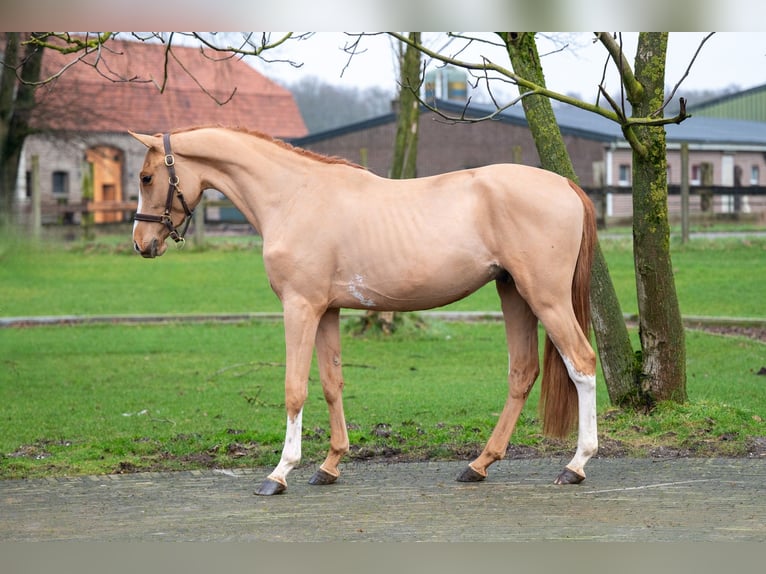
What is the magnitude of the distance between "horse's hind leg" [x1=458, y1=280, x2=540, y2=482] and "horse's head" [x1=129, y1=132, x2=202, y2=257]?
201 centimetres

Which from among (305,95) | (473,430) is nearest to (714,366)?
(473,430)

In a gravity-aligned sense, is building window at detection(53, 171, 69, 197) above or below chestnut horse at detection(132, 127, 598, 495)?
above

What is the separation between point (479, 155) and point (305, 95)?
68.0 feet

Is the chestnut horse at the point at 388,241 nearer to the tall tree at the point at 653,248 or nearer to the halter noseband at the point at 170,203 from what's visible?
the halter noseband at the point at 170,203

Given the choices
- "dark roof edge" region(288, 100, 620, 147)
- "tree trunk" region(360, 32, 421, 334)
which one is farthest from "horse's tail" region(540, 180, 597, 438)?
"dark roof edge" region(288, 100, 620, 147)

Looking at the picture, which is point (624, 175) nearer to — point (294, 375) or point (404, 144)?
point (404, 144)

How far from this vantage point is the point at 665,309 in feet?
26.2

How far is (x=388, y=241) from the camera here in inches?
251

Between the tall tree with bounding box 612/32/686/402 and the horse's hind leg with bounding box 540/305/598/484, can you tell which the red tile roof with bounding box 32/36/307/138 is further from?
the horse's hind leg with bounding box 540/305/598/484

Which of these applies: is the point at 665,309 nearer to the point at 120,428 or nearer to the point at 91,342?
the point at 120,428

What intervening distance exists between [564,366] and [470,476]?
89cm

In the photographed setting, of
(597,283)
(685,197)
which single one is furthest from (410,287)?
(685,197)

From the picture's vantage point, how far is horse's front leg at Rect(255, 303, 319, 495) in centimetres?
631

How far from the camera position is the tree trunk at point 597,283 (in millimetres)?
8297
